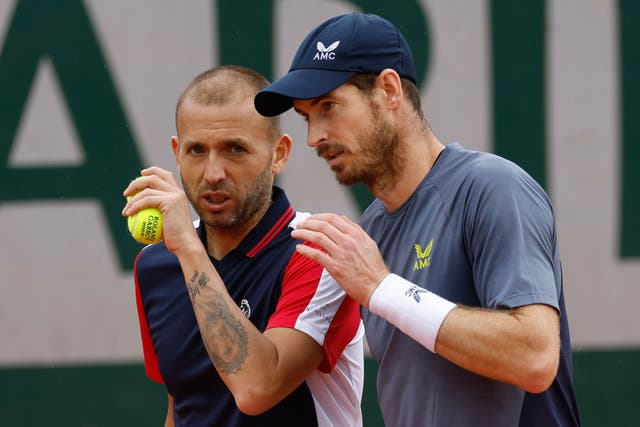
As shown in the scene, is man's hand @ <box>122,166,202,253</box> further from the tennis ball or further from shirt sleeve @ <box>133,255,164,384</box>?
shirt sleeve @ <box>133,255,164,384</box>

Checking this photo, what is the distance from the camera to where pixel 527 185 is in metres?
2.56

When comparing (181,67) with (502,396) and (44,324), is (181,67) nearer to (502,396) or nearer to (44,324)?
(44,324)

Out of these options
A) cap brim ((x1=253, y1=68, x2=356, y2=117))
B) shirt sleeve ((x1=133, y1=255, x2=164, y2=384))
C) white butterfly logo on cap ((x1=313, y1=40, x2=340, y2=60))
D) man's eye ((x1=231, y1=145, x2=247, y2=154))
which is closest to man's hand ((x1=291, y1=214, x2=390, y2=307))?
cap brim ((x1=253, y1=68, x2=356, y2=117))

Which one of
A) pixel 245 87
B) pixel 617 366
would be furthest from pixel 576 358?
pixel 245 87

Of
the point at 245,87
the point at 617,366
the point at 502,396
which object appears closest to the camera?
the point at 502,396

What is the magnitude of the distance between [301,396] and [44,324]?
2657 mm

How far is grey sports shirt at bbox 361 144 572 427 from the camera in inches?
97.7

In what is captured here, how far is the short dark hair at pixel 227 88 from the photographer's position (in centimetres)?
322

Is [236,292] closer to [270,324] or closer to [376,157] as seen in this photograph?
[270,324]

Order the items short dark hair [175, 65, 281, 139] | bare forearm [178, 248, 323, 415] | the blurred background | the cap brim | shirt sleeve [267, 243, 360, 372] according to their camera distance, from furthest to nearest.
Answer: the blurred background, short dark hair [175, 65, 281, 139], shirt sleeve [267, 243, 360, 372], bare forearm [178, 248, 323, 415], the cap brim

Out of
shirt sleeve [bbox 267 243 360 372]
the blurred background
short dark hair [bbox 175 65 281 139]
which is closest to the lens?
shirt sleeve [bbox 267 243 360 372]

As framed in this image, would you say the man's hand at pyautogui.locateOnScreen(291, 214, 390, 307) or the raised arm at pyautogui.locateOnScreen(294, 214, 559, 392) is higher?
the man's hand at pyautogui.locateOnScreen(291, 214, 390, 307)

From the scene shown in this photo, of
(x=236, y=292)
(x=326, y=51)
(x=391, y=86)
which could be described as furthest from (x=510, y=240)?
(x=236, y=292)

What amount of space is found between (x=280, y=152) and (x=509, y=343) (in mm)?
1163
